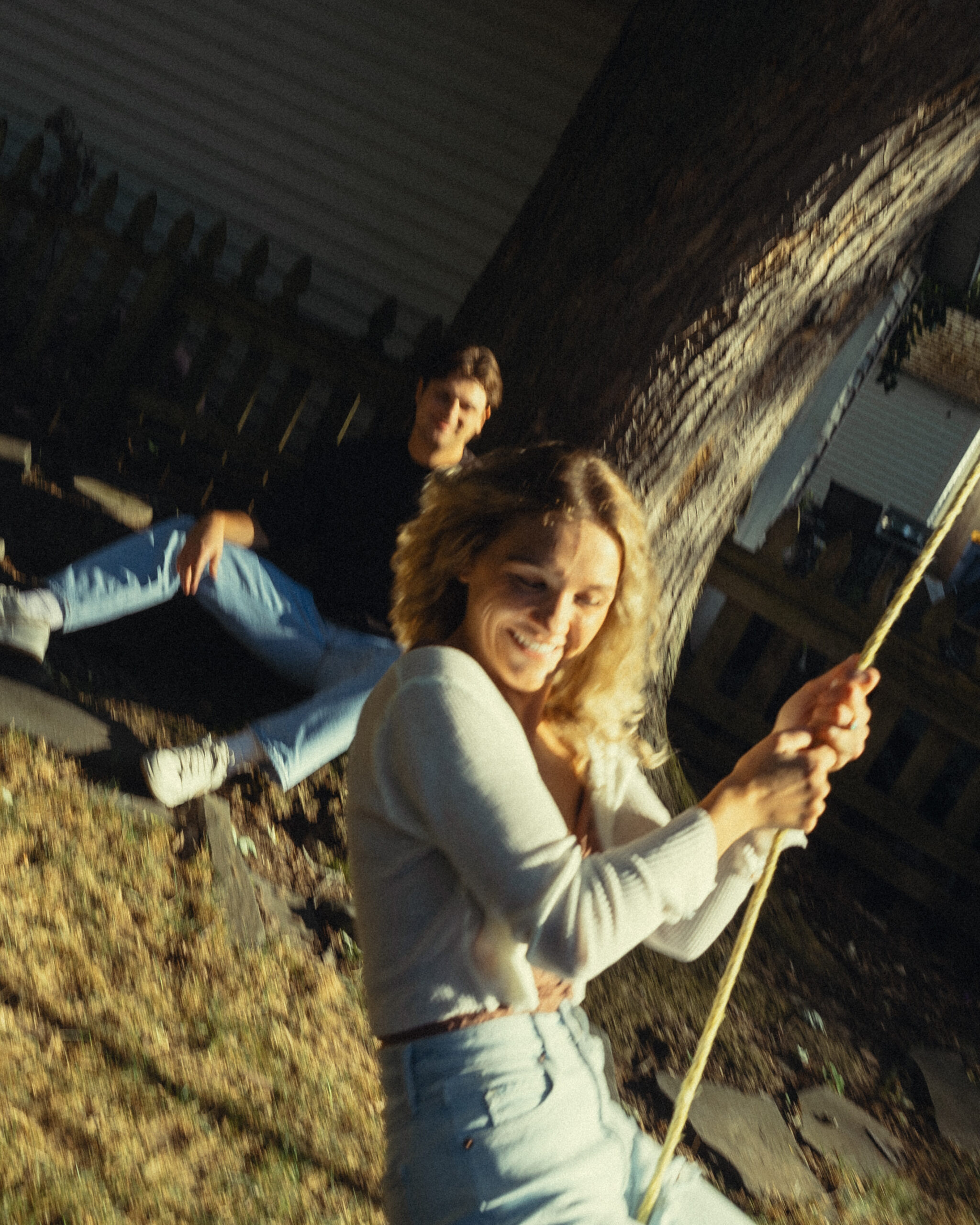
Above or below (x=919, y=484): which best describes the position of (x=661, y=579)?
below

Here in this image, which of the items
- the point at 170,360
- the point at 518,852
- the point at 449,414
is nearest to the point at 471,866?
the point at 518,852

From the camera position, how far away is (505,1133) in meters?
1.34

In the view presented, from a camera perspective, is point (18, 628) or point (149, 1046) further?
point (18, 628)

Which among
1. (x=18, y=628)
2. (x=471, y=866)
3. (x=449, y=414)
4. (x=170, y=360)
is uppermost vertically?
(x=449, y=414)

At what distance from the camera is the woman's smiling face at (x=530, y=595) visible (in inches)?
63.8

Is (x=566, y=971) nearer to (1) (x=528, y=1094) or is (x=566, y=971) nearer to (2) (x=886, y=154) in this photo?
(1) (x=528, y=1094)

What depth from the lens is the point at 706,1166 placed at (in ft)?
9.51

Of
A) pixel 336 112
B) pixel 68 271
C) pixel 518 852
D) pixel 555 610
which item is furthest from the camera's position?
pixel 336 112

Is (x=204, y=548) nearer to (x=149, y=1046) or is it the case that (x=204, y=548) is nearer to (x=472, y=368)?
(x=472, y=368)

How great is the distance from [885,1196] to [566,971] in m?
2.35

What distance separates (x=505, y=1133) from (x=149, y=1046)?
4.25 feet

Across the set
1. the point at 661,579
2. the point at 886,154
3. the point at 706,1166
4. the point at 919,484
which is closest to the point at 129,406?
Answer: the point at 661,579

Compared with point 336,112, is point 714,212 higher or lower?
lower

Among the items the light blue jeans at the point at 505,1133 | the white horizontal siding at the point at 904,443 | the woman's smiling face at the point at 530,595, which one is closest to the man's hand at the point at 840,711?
the woman's smiling face at the point at 530,595
